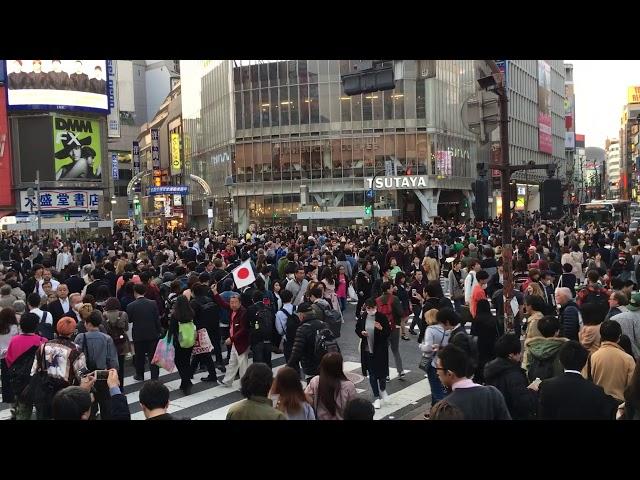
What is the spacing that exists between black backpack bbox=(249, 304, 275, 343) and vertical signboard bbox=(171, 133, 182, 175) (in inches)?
2721

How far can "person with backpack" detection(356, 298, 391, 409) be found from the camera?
833cm

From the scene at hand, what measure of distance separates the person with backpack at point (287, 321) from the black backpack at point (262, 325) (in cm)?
15

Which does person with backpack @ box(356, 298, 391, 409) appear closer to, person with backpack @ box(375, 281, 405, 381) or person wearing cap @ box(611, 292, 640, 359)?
person with backpack @ box(375, 281, 405, 381)

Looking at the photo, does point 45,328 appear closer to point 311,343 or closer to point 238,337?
point 238,337

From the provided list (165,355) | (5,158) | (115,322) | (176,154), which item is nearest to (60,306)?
(115,322)

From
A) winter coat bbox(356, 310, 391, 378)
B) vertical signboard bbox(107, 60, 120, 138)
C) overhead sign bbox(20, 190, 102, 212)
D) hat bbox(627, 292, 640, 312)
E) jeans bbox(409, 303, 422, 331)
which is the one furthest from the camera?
vertical signboard bbox(107, 60, 120, 138)

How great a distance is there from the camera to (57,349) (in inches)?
243

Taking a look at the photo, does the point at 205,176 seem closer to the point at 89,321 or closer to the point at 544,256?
the point at 544,256

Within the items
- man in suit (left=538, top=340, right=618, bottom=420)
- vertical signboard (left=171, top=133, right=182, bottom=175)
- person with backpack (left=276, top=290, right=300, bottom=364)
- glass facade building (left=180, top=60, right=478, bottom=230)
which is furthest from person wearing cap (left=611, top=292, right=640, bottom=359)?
vertical signboard (left=171, top=133, right=182, bottom=175)

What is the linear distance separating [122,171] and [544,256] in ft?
267

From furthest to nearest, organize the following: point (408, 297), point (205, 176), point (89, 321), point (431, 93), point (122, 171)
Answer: point (122, 171)
point (205, 176)
point (431, 93)
point (408, 297)
point (89, 321)

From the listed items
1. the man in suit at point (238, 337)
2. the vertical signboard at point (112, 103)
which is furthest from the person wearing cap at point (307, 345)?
the vertical signboard at point (112, 103)

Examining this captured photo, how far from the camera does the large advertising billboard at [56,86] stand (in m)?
53.8
